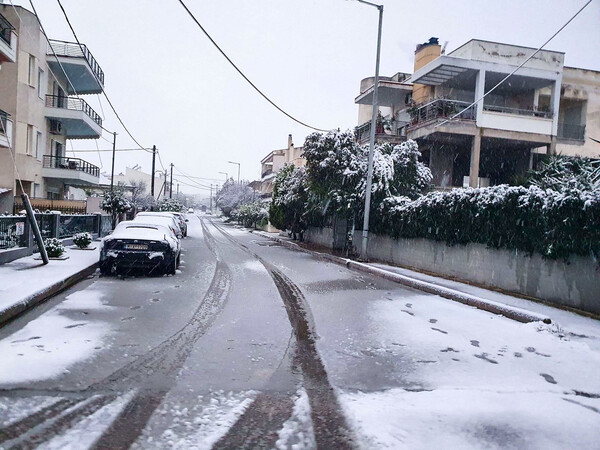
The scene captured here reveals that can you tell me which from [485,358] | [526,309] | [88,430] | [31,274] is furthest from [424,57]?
[88,430]

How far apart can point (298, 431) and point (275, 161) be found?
62.6m

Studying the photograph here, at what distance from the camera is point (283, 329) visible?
653 cm

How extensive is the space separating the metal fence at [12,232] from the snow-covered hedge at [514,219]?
11.3 metres

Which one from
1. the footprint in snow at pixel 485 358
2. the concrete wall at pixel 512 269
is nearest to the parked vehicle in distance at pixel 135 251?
the concrete wall at pixel 512 269

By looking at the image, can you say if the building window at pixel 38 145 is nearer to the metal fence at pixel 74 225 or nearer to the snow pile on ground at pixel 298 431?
the metal fence at pixel 74 225

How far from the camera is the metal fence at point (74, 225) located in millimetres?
16891

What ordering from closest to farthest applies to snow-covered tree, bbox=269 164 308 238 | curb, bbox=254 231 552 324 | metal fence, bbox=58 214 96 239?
curb, bbox=254 231 552 324 < metal fence, bbox=58 214 96 239 < snow-covered tree, bbox=269 164 308 238

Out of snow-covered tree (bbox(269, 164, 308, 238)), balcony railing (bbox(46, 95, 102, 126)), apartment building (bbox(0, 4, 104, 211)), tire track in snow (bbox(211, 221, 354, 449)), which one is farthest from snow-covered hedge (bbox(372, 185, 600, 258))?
balcony railing (bbox(46, 95, 102, 126))

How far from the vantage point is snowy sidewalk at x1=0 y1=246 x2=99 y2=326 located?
6.83m

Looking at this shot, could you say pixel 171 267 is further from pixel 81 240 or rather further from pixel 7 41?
pixel 7 41

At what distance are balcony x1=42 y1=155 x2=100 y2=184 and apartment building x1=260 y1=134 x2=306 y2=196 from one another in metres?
26.8

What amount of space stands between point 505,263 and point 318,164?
31.9ft

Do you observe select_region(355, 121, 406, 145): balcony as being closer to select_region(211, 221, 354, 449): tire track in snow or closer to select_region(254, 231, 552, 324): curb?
select_region(254, 231, 552, 324): curb

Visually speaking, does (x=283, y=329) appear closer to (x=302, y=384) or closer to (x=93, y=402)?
(x=302, y=384)
